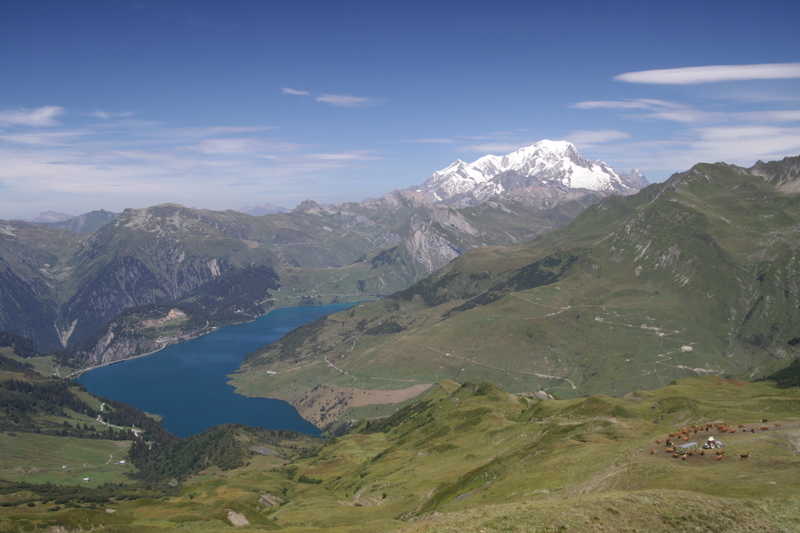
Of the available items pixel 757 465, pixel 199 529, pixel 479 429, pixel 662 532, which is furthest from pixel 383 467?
pixel 662 532

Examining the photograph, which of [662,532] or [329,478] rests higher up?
[662,532]

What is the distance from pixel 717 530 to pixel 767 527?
4225 millimetres

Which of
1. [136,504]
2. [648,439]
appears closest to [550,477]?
[648,439]

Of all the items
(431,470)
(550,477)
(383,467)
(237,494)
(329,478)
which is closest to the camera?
(550,477)

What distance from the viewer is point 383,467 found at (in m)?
167

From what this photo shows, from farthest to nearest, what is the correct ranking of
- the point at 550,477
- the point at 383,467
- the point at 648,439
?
the point at 383,467 → the point at 648,439 → the point at 550,477

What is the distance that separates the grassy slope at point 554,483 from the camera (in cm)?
5256

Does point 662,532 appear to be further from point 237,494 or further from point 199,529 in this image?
point 237,494

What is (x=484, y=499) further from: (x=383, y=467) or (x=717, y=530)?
(x=383, y=467)

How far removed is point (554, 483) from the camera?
8212 cm

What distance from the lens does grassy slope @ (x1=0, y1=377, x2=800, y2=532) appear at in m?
52.6

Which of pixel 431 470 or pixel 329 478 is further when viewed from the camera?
pixel 329 478

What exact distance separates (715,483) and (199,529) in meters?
92.2

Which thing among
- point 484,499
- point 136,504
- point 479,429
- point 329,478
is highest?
point 484,499
